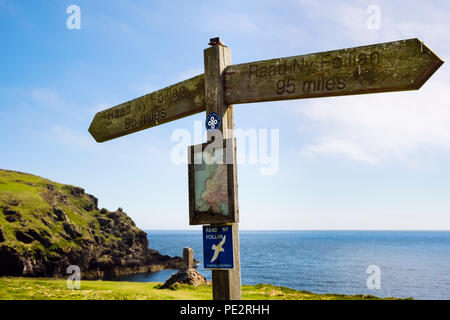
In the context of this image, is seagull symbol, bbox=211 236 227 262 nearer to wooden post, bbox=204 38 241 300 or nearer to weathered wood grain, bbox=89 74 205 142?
wooden post, bbox=204 38 241 300

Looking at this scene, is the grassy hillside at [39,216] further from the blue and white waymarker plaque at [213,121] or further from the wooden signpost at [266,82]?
the blue and white waymarker plaque at [213,121]

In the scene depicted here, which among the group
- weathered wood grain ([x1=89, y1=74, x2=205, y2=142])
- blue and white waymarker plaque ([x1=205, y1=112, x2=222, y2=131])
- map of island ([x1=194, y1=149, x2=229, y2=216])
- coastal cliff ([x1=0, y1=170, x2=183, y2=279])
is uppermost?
weathered wood grain ([x1=89, y1=74, x2=205, y2=142])

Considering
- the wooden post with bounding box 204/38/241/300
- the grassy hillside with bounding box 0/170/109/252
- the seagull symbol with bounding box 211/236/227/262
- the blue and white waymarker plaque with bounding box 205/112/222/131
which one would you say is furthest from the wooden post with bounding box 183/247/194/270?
the grassy hillside with bounding box 0/170/109/252

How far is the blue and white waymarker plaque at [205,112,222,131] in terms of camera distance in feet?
12.8

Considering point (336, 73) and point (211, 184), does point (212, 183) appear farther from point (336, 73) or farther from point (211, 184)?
point (336, 73)

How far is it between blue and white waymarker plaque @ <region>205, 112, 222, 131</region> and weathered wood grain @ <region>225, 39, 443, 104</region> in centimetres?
25

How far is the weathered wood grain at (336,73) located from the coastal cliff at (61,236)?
225 feet

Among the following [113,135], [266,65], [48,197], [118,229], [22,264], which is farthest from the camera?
[118,229]

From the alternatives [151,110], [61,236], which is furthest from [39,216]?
[151,110]
